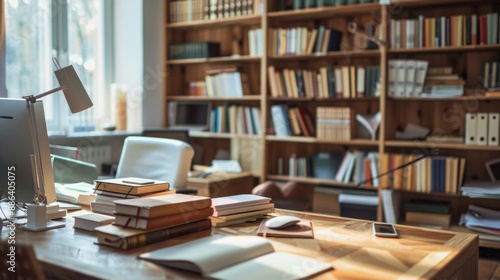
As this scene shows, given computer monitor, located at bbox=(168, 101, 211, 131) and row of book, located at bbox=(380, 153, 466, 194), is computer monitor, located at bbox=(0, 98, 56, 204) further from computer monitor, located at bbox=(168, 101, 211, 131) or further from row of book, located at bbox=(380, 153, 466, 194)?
computer monitor, located at bbox=(168, 101, 211, 131)

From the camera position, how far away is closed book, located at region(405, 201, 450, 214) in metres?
3.78

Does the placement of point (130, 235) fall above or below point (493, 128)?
below

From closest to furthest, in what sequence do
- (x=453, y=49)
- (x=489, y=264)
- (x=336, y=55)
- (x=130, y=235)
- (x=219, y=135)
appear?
1. (x=130, y=235)
2. (x=489, y=264)
3. (x=453, y=49)
4. (x=336, y=55)
5. (x=219, y=135)

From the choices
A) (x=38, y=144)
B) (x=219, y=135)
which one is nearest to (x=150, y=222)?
(x=38, y=144)

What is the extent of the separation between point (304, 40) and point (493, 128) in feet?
5.09

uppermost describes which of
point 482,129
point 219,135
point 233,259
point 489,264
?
point 482,129

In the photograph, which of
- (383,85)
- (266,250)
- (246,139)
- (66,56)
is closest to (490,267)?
(383,85)

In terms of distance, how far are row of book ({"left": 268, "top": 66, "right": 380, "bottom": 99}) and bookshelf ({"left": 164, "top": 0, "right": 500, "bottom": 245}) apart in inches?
1.3

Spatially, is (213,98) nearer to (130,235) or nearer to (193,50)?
(193,50)

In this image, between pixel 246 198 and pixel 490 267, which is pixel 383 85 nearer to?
pixel 490 267

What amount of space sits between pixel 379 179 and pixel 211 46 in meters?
1.93

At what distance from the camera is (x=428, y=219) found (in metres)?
3.81

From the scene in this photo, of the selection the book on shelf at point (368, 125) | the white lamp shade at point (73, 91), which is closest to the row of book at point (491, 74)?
the book on shelf at point (368, 125)

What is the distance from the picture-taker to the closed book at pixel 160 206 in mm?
1531
